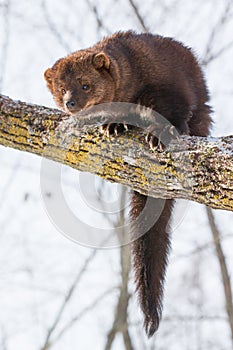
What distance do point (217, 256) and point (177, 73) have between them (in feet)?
10.8

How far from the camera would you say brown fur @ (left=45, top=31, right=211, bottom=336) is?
4875 mm

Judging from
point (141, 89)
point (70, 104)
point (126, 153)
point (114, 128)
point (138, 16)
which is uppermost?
point (138, 16)

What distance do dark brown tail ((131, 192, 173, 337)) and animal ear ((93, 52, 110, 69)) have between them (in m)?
1.05

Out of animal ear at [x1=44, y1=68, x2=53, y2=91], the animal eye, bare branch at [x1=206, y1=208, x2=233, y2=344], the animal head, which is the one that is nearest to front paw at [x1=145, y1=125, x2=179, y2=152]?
the animal head

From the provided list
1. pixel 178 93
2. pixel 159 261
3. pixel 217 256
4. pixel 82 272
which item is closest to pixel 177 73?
pixel 178 93

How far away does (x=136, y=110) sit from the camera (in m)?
4.93

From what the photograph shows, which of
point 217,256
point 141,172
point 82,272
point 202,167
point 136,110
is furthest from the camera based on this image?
point 82,272

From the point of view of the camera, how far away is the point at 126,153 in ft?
14.5

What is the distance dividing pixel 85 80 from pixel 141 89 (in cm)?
45

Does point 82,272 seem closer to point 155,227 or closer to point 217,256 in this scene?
point 217,256

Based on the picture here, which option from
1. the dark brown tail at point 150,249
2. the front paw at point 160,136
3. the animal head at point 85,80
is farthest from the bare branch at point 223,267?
the front paw at point 160,136

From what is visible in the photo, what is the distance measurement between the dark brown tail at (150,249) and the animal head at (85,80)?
2.82ft

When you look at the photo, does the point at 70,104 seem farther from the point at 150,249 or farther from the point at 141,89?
the point at 150,249

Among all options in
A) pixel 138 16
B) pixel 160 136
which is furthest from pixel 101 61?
pixel 138 16
